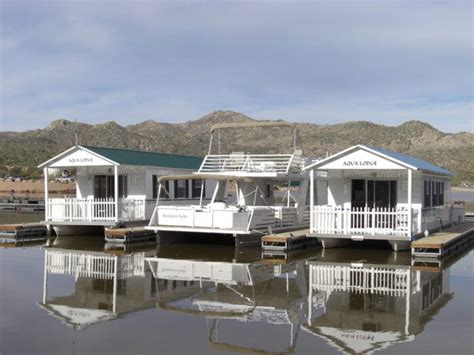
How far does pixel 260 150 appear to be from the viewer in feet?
379

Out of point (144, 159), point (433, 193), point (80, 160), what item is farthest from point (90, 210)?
point (433, 193)

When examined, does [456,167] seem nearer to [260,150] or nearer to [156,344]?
[260,150]

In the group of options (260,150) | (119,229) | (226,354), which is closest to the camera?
(226,354)

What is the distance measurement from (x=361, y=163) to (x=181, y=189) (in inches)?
450

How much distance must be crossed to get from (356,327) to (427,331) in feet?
4.00

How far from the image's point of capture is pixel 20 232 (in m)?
27.0

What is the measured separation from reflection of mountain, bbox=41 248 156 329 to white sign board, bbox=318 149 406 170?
24.3ft

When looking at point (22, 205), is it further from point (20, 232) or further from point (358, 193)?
point (358, 193)

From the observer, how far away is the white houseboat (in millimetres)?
22703

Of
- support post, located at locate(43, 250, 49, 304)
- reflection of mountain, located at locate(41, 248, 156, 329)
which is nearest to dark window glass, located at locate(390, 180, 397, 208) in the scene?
reflection of mountain, located at locate(41, 248, 156, 329)

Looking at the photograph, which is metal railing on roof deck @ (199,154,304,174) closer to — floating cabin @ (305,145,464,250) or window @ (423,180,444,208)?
floating cabin @ (305,145,464,250)

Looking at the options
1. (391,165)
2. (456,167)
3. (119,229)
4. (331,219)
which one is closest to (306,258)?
(331,219)

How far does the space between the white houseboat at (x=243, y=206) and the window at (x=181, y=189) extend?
3.17m

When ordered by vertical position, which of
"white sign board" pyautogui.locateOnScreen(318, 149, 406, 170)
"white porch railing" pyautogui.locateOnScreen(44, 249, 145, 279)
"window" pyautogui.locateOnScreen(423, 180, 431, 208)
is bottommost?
"white porch railing" pyautogui.locateOnScreen(44, 249, 145, 279)
